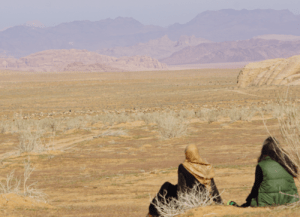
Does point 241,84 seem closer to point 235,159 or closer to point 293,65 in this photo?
point 293,65

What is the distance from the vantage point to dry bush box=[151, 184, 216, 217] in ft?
15.9

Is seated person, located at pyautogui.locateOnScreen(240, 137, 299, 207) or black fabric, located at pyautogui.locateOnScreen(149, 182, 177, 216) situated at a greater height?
seated person, located at pyautogui.locateOnScreen(240, 137, 299, 207)

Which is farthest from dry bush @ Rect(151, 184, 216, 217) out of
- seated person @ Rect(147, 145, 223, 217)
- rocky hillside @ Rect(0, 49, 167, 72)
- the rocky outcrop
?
rocky hillside @ Rect(0, 49, 167, 72)

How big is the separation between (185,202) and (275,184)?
1.17 meters

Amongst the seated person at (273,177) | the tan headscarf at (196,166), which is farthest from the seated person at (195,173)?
the seated person at (273,177)

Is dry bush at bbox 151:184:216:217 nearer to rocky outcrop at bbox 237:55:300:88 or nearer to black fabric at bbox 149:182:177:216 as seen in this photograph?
black fabric at bbox 149:182:177:216

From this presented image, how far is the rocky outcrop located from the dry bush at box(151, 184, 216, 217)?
29590mm

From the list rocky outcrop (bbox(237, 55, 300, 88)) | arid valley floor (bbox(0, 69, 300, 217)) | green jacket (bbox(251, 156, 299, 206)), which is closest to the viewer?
green jacket (bbox(251, 156, 299, 206))

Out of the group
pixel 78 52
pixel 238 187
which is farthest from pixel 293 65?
pixel 78 52

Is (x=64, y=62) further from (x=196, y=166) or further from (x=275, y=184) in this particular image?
(x=275, y=184)

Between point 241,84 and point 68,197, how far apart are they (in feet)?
123

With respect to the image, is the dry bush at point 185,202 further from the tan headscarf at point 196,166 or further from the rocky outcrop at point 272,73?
the rocky outcrop at point 272,73

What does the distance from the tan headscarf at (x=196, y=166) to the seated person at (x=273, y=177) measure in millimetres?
655

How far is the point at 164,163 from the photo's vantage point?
1118 centimetres
